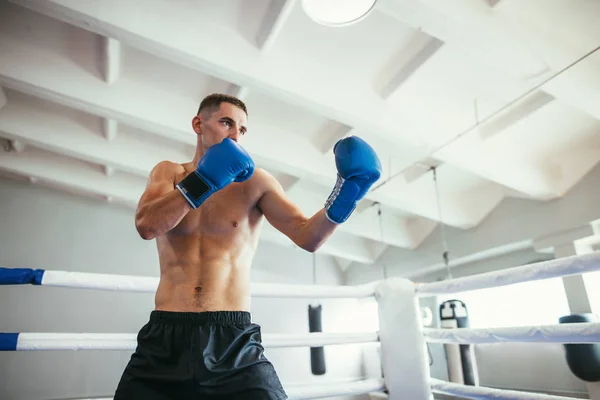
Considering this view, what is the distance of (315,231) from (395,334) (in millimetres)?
836

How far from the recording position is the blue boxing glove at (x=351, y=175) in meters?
1.13

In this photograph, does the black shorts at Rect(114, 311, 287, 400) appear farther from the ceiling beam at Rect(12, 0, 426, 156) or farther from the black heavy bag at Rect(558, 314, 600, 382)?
the black heavy bag at Rect(558, 314, 600, 382)

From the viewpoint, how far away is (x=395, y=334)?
70.7 inches

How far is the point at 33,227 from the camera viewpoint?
577 cm

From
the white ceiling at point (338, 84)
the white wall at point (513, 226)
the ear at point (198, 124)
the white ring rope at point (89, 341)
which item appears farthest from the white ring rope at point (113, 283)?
the white wall at point (513, 226)

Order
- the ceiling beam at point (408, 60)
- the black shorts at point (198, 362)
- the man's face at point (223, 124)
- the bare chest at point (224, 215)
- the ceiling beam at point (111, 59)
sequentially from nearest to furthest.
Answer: the black shorts at point (198, 362) < the bare chest at point (224, 215) < the man's face at point (223, 124) < the ceiling beam at point (408, 60) < the ceiling beam at point (111, 59)

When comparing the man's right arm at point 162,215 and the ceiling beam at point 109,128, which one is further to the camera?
the ceiling beam at point 109,128

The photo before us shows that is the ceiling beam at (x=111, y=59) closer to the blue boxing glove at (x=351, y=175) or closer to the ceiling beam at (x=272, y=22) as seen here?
the ceiling beam at (x=272, y=22)

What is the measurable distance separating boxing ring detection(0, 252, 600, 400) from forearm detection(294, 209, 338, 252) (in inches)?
20.1

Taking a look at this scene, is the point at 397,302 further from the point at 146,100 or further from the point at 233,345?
the point at 146,100

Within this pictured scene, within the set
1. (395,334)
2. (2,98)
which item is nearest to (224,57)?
(395,334)

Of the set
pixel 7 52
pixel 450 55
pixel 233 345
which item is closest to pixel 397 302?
pixel 233 345

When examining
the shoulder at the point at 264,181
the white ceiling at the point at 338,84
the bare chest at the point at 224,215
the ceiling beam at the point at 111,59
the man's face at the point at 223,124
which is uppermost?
the ceiling beam at the point at 111,59

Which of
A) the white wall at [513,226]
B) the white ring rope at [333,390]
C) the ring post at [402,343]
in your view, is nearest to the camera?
the white ring rope at [333,390]
